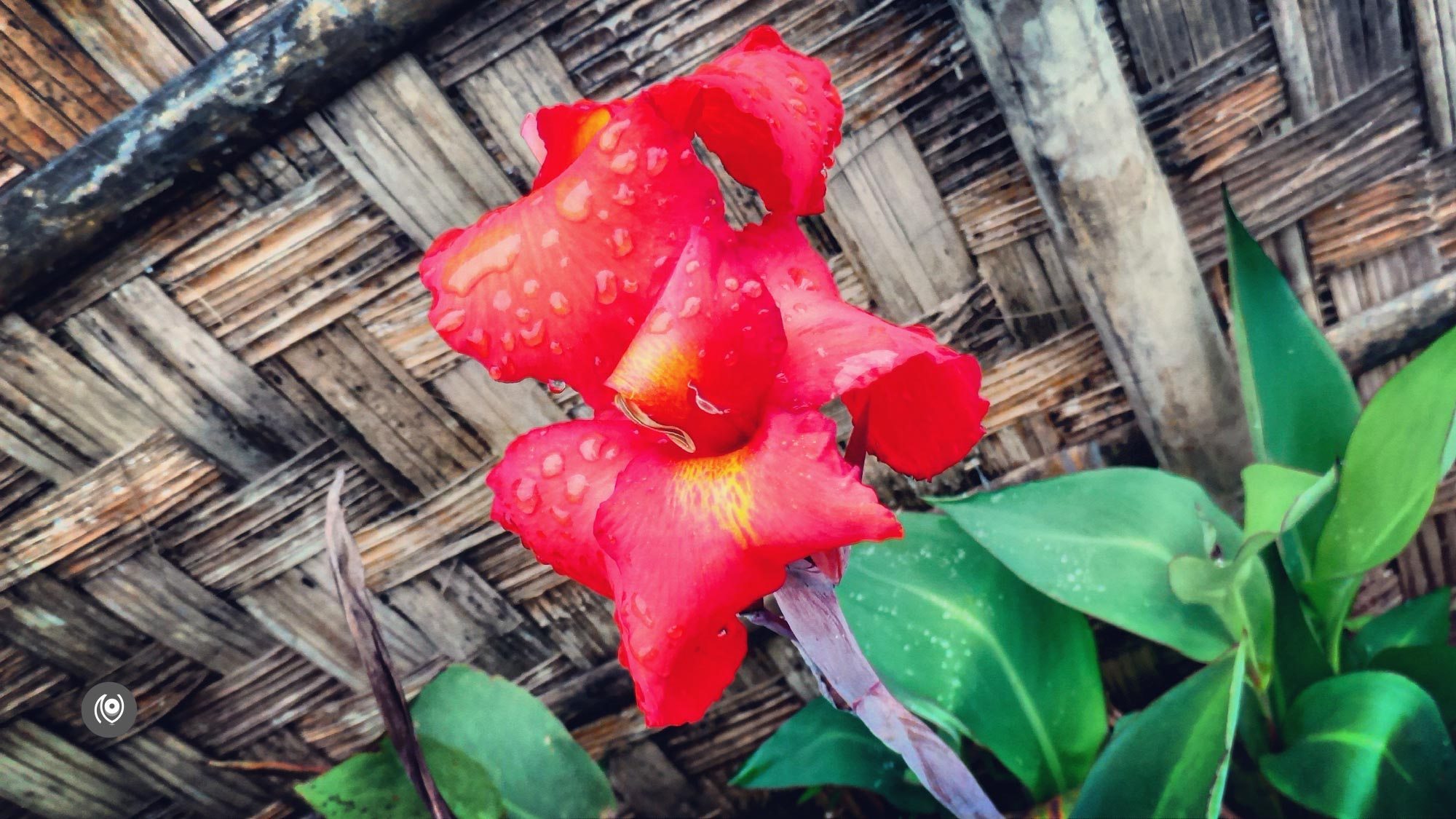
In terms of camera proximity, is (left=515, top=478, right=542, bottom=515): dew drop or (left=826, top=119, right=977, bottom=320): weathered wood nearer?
(left=515, top=478, right=542, bottom=515): dew drop

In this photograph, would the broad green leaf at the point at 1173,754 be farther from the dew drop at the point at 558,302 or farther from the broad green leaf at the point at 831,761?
the dew drop at the point at 558,302

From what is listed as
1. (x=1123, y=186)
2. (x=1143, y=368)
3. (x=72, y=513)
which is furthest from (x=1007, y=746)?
(x=72, y=513)

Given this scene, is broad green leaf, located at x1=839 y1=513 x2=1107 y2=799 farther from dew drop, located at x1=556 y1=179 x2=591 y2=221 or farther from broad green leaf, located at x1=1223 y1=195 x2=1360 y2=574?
dew drop, located at x1=556 y1=179 x2=591 y2=221

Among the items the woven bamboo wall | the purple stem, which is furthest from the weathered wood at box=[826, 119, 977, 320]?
the purple stem

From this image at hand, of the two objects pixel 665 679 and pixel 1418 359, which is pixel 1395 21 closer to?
pixel 1418 359

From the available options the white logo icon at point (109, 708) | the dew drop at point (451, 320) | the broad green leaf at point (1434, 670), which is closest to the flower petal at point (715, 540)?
the dew drop at point (451, 320)

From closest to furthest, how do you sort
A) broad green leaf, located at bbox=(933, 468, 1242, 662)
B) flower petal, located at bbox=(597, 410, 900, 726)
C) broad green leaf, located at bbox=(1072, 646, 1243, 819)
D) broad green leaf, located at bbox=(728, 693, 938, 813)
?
flower petal, located at bbox=(597, 410, 900, 726) → broad green leaf, located at bbox=(1072, 646, 1243, 819) → broad green leaf, located at bbox=(933, 468, 1242, 662) → broad green leaf, located at bbox=(728, 693, 938, 813)

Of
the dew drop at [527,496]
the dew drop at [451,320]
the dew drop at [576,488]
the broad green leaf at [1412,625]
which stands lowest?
the broad green leaf at [1412,625]
